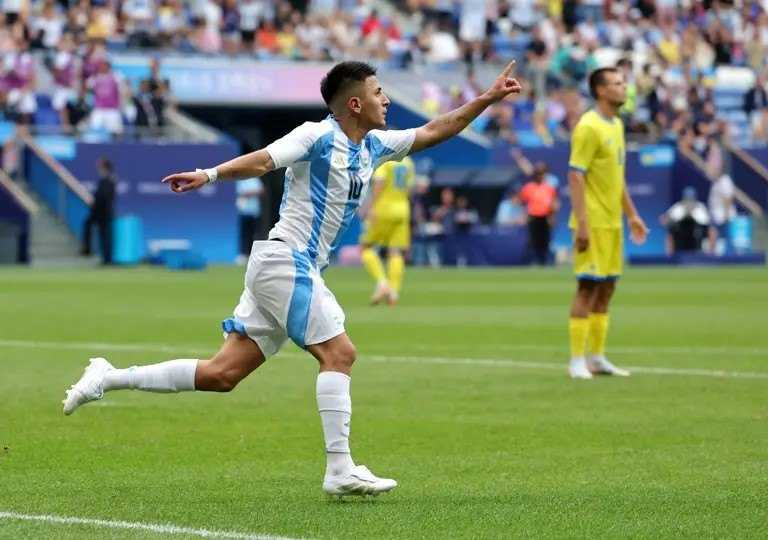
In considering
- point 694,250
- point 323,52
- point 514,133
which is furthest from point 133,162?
point 694,250

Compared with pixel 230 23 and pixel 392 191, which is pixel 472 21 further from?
pixel 392 191

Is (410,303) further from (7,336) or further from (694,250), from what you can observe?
(694,250)

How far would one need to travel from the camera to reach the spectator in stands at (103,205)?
3722 cm

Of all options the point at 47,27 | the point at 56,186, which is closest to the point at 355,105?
the point at 56,186

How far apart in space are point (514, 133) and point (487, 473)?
35733 mm

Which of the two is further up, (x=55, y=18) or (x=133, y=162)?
(x=55, y=18)

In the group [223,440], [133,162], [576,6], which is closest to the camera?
[223,440]

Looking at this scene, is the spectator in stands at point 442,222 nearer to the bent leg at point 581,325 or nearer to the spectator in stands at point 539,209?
the spectator in stands at point 539,209

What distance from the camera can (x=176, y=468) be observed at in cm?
941

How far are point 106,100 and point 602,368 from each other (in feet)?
83.3

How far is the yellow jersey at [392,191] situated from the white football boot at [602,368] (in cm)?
1120

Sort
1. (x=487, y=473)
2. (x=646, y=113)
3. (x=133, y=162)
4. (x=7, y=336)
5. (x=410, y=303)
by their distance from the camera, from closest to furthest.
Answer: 1. (x=487, y=473)
2. (x=7, y=336)
3. (x=410, y=303)
4. (x=133, y=162)
5. (x=646, y=113)

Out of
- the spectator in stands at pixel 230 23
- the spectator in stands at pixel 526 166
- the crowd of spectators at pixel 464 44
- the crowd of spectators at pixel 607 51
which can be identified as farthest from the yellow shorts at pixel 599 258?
the crowd of spectators at pixel 607 51

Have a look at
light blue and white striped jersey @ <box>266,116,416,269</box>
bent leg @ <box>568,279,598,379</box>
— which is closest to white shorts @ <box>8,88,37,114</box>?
bent leg @ <box>568,279,598,379</box>
